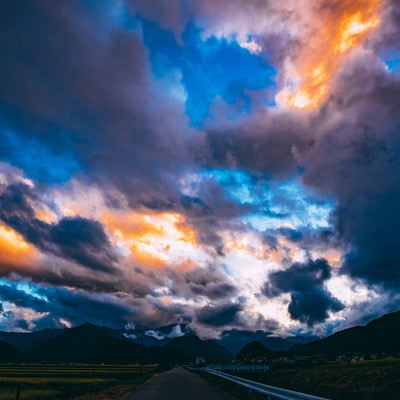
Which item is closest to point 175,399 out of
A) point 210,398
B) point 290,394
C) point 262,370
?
point 210,398

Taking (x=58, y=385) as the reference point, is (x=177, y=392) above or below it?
below

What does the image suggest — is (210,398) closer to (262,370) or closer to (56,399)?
(56,399)

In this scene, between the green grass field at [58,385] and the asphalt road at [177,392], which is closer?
the asphalt road at [177,392]

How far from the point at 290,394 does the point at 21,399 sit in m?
24.5

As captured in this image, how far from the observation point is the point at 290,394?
1892 centimetres

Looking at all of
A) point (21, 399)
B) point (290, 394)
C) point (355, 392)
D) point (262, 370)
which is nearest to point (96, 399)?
point (21, 399)

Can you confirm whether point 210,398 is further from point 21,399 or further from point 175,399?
point 21,399

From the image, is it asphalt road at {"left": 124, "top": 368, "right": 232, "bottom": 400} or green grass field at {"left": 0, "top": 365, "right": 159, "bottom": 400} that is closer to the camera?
asphalt road at {"left": 124, "top": 368, "right": 232, "bottom": 400}

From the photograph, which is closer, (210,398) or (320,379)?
(210,398)

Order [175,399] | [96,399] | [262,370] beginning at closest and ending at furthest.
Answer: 1. [175,399]
2. [96,399]
3. [262,370]

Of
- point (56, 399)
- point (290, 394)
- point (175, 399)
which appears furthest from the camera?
point (56, 399)

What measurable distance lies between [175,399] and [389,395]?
13.3 meters

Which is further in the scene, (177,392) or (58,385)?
(58,385)

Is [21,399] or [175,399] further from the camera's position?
[21,399]
